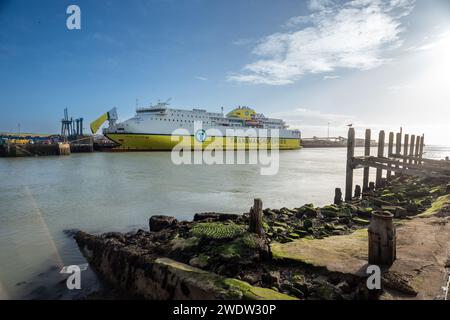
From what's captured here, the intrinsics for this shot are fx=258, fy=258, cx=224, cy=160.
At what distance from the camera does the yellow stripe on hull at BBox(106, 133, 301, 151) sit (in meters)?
39.9

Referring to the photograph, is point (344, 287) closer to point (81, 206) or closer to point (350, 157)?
point (350, 157)

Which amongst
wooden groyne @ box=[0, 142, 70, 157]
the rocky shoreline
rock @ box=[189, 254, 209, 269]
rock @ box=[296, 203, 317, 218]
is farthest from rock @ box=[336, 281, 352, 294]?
wooden groyne @ box=[0, 142, 70, 157]

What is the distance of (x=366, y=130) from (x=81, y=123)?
59806mm

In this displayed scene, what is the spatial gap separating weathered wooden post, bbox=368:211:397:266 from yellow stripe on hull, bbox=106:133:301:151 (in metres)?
39.4

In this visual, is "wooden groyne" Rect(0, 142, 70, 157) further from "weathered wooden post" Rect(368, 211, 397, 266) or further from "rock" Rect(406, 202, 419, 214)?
"weathered wooden post" Rect(368, 211, 397, 266)

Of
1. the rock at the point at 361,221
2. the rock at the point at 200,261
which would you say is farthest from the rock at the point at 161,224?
the rock at the point at 361,221

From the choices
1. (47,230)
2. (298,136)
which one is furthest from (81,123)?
(47,230)

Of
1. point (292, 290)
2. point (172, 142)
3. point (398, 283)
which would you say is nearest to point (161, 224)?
point (292, 290)

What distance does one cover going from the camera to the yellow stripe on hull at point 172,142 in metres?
39.9

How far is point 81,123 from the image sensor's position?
2271 inches

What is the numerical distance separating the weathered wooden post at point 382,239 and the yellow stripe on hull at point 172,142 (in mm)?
39417

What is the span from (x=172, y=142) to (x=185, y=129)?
3.33 meters

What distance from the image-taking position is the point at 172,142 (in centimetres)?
4169
